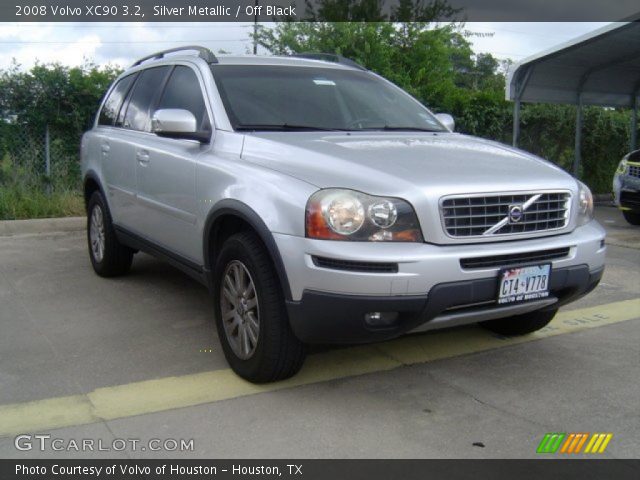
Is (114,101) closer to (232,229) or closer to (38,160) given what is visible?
(232,229)

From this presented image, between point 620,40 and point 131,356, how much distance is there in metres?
10.1

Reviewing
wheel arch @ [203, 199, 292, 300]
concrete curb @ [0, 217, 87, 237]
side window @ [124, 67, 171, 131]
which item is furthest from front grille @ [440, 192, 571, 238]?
concrete curb @ [0, 217, 87, 237]

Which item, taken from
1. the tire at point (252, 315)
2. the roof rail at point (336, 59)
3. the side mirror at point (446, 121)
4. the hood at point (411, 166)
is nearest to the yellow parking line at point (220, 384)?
the tire at point (252, 315)

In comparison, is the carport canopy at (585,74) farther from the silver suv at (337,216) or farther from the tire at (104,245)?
the tire at (104,245)

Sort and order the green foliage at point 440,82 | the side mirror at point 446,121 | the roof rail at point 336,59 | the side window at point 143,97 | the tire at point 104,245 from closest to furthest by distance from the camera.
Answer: the side mirror at point 446,121 → the side window at point 143,97 → the roof rail at point 336,59 → the tire at point 104,245 → the green foliage at point 440,82

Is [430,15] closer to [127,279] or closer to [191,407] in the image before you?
[127,279]

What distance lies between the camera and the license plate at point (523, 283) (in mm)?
3527

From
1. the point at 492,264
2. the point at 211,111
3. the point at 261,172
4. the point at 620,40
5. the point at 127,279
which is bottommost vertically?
the point at 127,279

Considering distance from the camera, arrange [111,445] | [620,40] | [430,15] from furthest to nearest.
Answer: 1. [430,15]
2. [620,40]
3. [111,445]

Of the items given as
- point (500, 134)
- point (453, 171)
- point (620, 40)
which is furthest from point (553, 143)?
point (453, 171)

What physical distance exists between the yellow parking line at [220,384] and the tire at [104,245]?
236 cm

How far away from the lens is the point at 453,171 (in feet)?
11.9

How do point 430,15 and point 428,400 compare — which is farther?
point 430,15

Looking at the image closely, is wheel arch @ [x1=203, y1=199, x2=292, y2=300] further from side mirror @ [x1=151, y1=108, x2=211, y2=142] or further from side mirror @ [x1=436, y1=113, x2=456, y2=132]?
side mirror @ [x1=436, y1=113, x2=456, y2=132]
